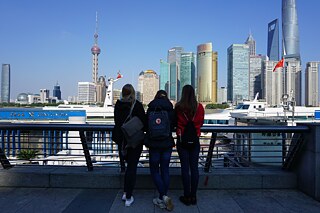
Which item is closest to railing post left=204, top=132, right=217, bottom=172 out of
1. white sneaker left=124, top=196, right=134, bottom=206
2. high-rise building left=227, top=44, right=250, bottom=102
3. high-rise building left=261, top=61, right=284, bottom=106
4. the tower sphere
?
white sneaker left=124, top=196, right=134, bottom=206

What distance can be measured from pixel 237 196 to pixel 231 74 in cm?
13366

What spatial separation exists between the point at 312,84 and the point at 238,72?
45774 millimetres

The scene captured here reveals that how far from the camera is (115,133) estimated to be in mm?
3600

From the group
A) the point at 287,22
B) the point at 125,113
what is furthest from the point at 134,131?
the point at 287,22

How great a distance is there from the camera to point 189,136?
3465mm

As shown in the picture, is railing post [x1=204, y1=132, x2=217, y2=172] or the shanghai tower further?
the shanghai tower

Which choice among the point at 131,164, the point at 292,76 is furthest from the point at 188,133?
the point at 292,76

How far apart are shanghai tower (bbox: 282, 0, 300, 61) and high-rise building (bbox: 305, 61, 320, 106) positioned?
205 ft

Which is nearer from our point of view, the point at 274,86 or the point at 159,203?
the point at 159,203

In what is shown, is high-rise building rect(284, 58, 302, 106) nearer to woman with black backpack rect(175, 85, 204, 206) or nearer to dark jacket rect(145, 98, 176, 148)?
woman with black backpack rect(175, 85, 204, 206)

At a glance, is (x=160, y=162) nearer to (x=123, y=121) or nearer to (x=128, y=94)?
(x=123, y=121)

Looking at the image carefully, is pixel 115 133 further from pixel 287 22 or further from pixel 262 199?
pixel 287 22

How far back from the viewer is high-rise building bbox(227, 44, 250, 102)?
124 metres

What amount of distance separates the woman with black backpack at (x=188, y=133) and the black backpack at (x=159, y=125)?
27 cm
